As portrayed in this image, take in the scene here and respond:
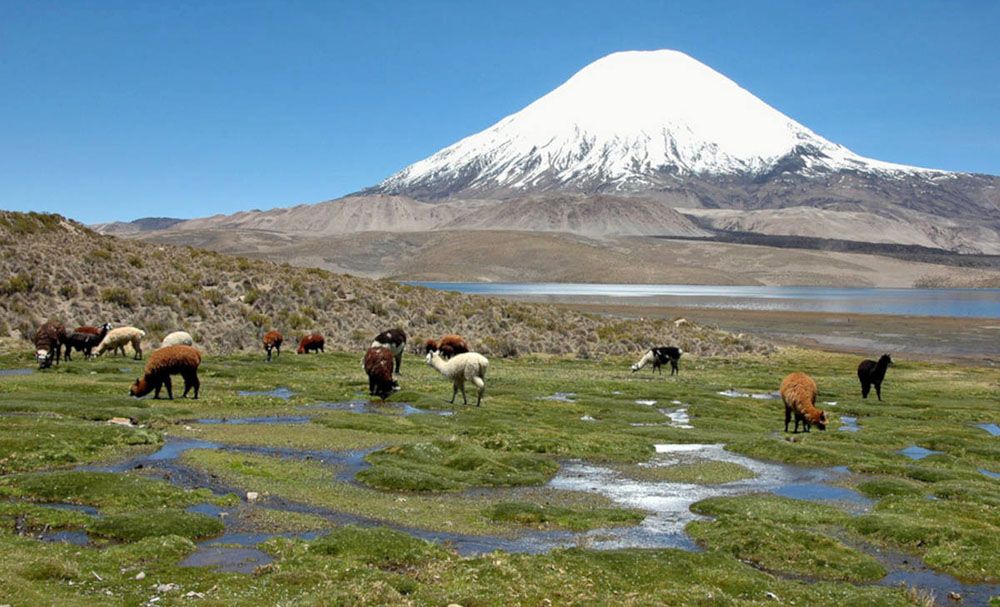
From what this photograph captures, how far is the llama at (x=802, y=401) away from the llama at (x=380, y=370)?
13.1 meters

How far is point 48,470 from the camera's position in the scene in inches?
595

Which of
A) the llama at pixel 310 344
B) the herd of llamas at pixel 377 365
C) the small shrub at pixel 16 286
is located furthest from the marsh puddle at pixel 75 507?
the small shrub at pixel 16 286

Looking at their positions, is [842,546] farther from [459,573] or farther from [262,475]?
[262,475]

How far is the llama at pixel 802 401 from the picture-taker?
82.3 feet

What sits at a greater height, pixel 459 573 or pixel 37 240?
pixel 37 240

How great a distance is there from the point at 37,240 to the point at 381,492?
148ft

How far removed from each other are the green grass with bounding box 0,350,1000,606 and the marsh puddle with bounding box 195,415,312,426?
23.0 inches

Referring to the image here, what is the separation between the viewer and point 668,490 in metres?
17.2

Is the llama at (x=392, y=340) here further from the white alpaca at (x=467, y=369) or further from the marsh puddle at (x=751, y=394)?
the marsh puddle at (x=751, y=394)

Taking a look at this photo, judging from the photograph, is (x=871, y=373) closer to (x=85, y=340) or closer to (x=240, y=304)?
(x=85, y=340)

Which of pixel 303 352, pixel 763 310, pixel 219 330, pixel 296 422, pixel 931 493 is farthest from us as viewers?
pixel 763 310

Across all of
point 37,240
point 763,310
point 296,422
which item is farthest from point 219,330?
point 763,310

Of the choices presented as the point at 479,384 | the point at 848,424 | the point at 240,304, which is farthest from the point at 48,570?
the point at 240,304

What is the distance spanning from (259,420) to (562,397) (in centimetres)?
1292
